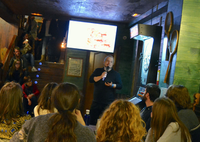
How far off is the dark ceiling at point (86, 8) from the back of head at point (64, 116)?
3464 millimetres

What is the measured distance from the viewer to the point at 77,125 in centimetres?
120

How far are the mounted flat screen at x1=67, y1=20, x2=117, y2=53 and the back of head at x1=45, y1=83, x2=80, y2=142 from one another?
439 cm

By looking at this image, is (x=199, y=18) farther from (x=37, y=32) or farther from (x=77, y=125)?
(x=37, y=32)

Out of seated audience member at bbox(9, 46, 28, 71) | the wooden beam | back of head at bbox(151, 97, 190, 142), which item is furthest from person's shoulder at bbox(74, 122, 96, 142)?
seated audience member at bbox(9, 46, 28, 71)

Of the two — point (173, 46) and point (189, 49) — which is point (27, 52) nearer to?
point (173, 46)

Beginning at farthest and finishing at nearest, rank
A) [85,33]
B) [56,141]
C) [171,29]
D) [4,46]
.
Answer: [4,46] < [85,33] < [171,29] < [56,141]

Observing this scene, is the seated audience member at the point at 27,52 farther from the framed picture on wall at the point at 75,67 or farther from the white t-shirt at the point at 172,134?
the white t-shirt at the point at 172,134

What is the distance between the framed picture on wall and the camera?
21.2 ft

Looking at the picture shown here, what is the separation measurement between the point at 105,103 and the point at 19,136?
2835 mm

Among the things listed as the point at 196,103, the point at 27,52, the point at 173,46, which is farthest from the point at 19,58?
the point at 196,103

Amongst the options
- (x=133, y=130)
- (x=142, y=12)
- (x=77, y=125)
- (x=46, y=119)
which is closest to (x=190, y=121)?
(x=133, y=130)

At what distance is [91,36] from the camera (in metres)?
5.58

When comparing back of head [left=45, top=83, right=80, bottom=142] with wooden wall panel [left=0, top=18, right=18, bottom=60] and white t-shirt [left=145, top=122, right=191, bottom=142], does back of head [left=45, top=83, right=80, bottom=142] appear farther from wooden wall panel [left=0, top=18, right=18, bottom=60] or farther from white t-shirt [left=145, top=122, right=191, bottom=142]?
wooden wall panel [left=0, top=18, right=18, bottom=60]

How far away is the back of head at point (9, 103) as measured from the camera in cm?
179
